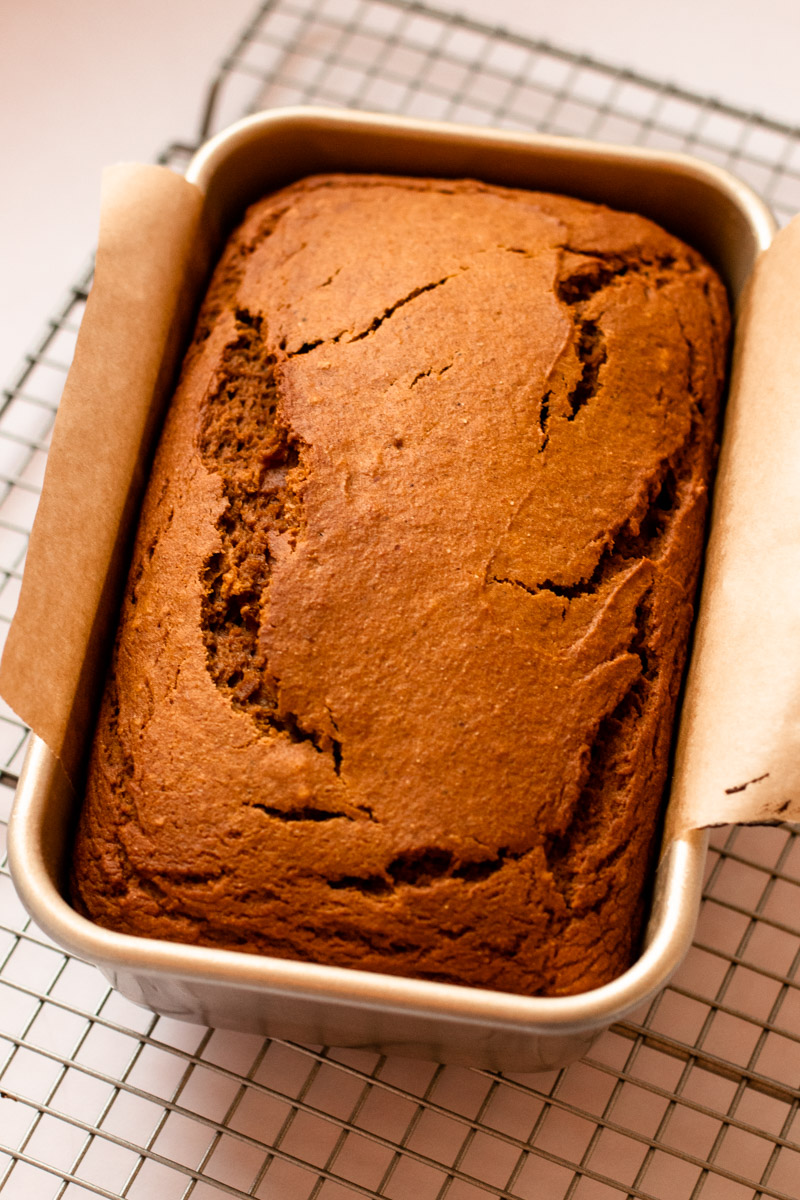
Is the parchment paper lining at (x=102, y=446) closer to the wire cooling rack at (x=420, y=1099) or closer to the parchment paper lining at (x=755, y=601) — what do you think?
the wire cooling rack at (x=420, y=1099)

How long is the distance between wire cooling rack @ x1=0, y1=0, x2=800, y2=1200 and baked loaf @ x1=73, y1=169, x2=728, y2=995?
10.2 inches

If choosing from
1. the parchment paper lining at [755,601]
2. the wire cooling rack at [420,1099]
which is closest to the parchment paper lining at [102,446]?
the wire cooling rack at [420,1099]

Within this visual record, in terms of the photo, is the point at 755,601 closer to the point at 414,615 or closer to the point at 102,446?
the point at 414,615

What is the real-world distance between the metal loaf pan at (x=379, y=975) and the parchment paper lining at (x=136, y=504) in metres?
0.06

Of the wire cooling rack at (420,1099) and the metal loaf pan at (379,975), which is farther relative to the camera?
the wire cooling rack at (420,1099)

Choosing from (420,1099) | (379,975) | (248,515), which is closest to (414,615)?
(248,515)

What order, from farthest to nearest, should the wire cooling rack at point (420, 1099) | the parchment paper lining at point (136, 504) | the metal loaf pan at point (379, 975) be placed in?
the wire cooling rack at point (420, 1099)
the parchment paper lining at point (136, 504)
the metal loaf pan at point (379, 975)

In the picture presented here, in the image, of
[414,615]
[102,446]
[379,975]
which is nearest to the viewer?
[379,975]

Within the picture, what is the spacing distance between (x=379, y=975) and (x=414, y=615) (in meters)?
0.34

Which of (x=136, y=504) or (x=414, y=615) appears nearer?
(x=414, y=615)

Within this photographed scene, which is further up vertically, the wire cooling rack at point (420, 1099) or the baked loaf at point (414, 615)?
the baked loaf at point (414, 615)

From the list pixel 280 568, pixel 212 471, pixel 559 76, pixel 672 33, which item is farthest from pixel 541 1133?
pixel 672 33

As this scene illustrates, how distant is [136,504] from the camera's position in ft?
3.83

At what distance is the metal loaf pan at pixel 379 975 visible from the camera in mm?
876
